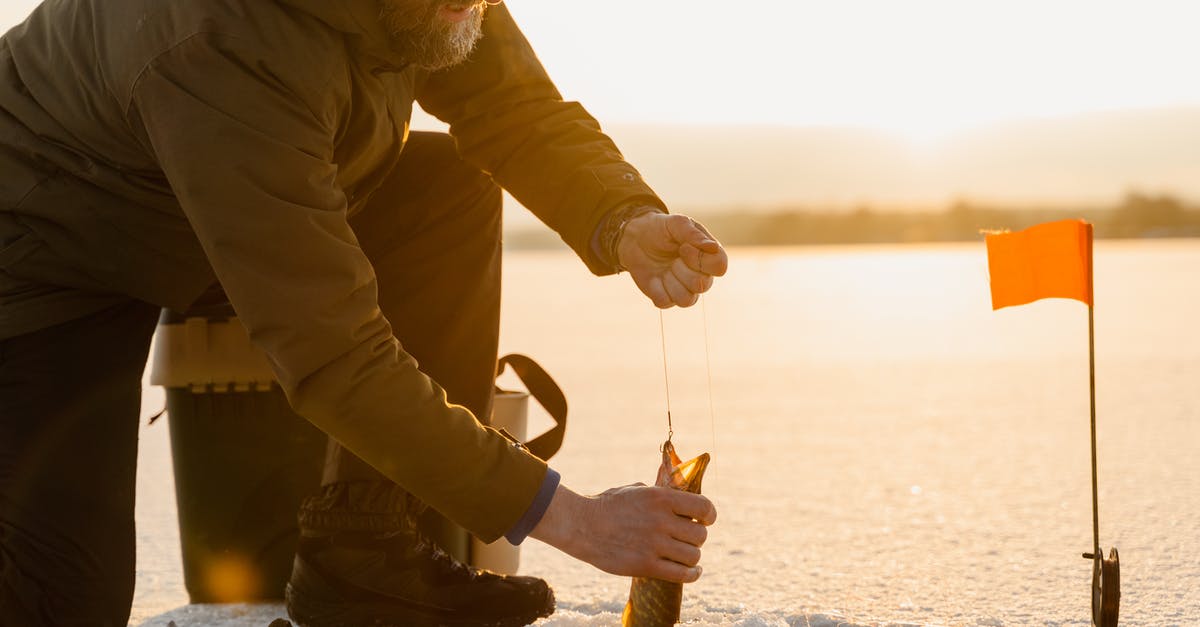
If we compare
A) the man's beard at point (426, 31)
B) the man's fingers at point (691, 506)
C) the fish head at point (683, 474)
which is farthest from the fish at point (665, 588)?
the man's beard at point (426, 31)

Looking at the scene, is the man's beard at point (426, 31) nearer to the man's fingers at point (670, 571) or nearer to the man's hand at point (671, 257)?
the man's hand at point (671, 257)

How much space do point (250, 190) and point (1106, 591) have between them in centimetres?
124

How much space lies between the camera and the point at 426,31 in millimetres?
1644

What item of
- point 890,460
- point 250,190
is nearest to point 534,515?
point 250,190

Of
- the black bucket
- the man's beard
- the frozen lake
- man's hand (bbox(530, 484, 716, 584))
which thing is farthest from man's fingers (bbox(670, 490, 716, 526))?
the black bucket

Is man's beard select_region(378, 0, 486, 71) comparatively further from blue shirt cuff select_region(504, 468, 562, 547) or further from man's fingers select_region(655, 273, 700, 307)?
blue shirt cuff select_region(504, 468, 562, 547)

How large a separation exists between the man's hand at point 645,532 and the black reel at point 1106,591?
0.58 metres

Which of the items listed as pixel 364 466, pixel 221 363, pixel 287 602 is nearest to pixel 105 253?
pixel 221 363

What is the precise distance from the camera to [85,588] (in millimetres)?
1927

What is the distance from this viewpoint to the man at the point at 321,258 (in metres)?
1.40

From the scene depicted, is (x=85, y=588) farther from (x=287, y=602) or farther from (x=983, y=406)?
(x=983, y=406)

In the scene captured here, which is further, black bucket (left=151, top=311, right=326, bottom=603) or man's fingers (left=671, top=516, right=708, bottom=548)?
black bucket (left=151, top=311, right=326, bottom=603)

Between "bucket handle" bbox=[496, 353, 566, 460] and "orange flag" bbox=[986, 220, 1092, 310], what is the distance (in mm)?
794

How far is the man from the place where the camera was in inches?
55.2
